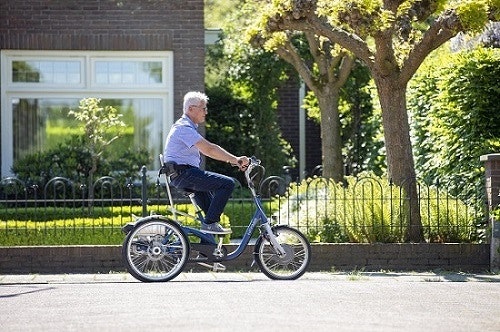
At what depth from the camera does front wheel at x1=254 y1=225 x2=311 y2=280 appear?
38.1ft

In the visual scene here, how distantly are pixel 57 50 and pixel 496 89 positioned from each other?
7364 mm

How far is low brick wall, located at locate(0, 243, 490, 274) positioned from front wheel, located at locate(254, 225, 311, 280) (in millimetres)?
1421

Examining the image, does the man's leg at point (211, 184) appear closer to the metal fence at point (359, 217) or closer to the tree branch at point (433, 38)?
the metal fence at point (359, 217)

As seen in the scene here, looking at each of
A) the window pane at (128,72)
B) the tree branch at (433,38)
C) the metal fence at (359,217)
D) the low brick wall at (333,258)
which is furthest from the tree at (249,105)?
the low brick wall at (333,258)

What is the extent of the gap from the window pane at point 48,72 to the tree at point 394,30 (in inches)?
223

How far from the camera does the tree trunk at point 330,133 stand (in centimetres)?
2006

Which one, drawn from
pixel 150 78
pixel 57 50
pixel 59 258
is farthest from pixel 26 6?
pixel 59 258

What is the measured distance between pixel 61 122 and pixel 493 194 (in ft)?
28.0

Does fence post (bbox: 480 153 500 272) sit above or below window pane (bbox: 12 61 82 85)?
below

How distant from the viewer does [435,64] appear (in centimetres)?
1719

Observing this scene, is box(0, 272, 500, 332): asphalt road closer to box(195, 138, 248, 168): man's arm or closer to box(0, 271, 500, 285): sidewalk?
box(0, 271, 500, 285): sidewalk

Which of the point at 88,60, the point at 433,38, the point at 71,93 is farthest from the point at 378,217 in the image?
the point at 71,93

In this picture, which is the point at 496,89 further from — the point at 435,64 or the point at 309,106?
the point at 309,106

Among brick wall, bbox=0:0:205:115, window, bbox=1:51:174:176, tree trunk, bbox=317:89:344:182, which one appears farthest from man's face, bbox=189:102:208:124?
tree trunk, bbox=317:89:344:182
